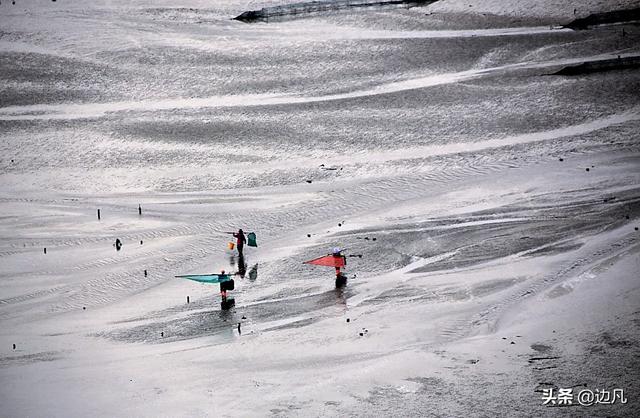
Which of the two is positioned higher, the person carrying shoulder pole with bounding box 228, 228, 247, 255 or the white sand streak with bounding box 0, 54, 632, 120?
the white sand streak with bounding box 0, 54, 632, 120

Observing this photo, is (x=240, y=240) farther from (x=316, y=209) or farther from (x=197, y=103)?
(x=197, y=103)

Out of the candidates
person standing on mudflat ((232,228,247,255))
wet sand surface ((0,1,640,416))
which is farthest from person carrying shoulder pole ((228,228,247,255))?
wet sand surface ((0,1,640,416))

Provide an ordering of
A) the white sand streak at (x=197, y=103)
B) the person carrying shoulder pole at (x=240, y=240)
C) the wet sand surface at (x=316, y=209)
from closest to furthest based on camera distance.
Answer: the wet sand surface at (x=316, y=209) < the person carrying shoulder pole at (x=240, y=240) < the white sand streak at (x=197, y=103)

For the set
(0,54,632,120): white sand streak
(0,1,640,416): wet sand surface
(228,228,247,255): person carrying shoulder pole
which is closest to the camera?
(0,1,640,416): wet sand surface

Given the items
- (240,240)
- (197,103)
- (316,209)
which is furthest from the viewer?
(197,103)

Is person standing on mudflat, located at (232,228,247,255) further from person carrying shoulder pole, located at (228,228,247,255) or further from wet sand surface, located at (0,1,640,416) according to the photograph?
wet sand surface, located at (0,1,640,416)

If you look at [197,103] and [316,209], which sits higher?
[197,103]

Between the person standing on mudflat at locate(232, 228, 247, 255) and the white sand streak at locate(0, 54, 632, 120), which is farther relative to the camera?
the white sand streak at locate(0, 54, 632, 120)

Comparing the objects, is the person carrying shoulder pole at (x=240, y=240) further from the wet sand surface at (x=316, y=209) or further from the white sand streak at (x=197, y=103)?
the white sand streak at (x=197, y=103)

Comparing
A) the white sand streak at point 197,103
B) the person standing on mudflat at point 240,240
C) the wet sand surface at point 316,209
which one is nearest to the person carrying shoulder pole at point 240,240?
the person standing on mudflat at point 240,240

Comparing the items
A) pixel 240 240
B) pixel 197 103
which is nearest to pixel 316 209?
pixel 240 240

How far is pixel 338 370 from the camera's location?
1714 cm

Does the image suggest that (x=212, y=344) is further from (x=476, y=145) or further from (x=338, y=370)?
(x=476, y=145)

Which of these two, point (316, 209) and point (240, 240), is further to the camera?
→ point (316, 209)
